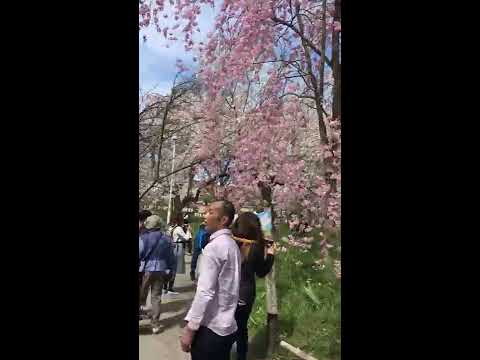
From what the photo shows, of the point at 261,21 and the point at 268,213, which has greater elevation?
the point at 261,21

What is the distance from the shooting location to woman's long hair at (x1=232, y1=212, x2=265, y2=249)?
1.98 meters

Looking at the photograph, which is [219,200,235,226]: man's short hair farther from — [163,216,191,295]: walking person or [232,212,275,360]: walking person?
[163,216,191,295]: walking person

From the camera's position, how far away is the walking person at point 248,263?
1958 millimetres

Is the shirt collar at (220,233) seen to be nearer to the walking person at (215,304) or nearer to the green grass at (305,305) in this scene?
the walking person at (215,304)

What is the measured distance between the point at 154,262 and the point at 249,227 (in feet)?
1.55

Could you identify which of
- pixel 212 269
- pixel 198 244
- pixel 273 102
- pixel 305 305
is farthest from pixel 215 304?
pixel 273 102

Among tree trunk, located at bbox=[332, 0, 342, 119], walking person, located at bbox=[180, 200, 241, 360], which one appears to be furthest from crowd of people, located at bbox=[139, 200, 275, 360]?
tree trunk, located at bbox=[332, 0, 342, 119]

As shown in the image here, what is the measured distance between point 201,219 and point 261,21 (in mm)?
960

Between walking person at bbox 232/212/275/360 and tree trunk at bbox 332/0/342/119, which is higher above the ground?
tree trunk at bbox 332/0/342/119
